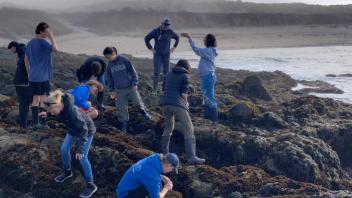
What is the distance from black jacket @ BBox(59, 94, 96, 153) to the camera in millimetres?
8133

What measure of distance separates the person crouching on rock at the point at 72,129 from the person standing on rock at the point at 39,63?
198 centimetres

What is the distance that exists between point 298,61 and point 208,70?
95.5ft

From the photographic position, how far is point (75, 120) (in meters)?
8.23

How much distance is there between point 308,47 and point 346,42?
19.9 ft

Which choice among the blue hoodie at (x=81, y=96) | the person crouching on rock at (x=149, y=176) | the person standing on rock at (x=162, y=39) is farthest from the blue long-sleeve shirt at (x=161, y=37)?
the person crouching on rock at (x=149, y=176)

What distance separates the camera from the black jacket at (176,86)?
9979 millimetres

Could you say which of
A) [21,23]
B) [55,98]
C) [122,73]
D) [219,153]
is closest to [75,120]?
[55,98]

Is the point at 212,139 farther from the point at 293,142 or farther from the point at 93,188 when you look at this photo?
the point at 93,188

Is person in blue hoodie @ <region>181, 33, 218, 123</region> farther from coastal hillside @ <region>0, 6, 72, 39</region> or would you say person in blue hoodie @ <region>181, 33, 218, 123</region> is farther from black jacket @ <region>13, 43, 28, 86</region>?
coastal hillside @ <region>0, 6, 72, 39</region>

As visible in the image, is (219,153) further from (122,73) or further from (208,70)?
(122,73)

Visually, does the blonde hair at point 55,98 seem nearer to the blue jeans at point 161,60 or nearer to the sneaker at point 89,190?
the sneaker at point 89,190

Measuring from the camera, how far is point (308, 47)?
51.0 m

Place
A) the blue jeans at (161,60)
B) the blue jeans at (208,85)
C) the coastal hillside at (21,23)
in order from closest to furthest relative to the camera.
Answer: the blue jeans at (208,85)
the blue jeans at (161,60)
the coastal hillside at (21,23)

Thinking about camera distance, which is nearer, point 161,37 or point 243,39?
point 161,37
